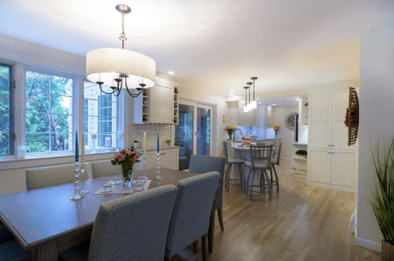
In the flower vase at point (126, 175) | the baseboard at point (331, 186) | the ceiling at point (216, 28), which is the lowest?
the baseboard at point (331, 186)

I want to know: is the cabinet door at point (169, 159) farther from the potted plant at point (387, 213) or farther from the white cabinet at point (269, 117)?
the white cabinet at point (269, 117)

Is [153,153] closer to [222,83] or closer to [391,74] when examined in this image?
[222,83]

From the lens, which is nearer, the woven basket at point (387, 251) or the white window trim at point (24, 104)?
the woven basket at point (387, 251)

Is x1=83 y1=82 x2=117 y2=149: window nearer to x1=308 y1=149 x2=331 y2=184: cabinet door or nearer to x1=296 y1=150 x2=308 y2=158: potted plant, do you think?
x1=308 y1=149 x2=331 y2=184: cabinet door

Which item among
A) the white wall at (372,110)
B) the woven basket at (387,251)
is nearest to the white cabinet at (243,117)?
the white wall at (372,110)

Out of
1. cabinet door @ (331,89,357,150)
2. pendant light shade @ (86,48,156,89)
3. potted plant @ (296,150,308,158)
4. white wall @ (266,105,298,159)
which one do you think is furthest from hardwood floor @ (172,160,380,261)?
white wall @ (266,105,298,159)

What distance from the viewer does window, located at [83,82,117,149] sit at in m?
3.35

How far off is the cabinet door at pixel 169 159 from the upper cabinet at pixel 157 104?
634 millimetres

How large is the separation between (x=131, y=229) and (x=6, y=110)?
2.71 m

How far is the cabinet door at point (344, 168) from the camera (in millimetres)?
4020

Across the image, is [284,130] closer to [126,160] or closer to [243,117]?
[243,117]

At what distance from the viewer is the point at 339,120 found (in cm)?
416

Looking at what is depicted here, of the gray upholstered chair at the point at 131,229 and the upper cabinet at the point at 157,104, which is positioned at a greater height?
the upper cabinet at the point at 157,104

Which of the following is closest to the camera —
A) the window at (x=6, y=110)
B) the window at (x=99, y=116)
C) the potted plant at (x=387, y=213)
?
the potted plant at (x=387, y=213)
